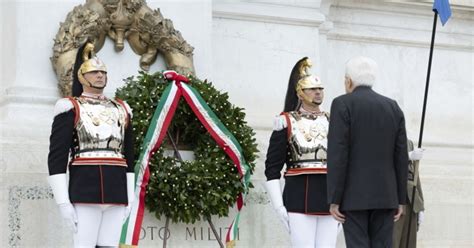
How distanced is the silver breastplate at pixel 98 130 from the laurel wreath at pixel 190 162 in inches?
45.4

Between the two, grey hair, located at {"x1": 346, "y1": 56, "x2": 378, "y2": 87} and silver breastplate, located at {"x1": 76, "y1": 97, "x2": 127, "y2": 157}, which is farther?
silver breastplate, located at {"x1": 76, "y1": 97, "x2": 127, "y2": 157}

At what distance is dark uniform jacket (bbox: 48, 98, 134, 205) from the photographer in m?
7.35

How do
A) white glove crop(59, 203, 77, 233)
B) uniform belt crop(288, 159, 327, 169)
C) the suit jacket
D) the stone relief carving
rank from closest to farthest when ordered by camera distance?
the suit jacket, white glove crop(59, 203, 77, 233), uniform belt crop(288, 159, 327, 169), the stone relief carving

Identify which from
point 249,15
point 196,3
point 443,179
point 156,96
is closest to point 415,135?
point 443,179

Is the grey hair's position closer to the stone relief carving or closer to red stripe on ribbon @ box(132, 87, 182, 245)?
red stripe on ribbon @ box(132, 87, 182, 245)

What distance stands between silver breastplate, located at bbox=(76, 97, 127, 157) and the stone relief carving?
1.87 meters

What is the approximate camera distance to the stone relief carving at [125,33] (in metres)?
9.50

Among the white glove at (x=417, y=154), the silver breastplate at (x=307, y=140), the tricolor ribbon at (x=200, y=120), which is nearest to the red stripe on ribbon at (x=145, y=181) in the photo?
the tricolor ribbon at (x=200, y=120)

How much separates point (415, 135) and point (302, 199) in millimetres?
4654

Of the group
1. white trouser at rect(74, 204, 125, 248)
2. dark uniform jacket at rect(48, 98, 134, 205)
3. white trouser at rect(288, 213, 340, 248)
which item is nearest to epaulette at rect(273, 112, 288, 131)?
white trouser at rect(288, 213, 340, 248)

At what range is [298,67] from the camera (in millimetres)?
8680

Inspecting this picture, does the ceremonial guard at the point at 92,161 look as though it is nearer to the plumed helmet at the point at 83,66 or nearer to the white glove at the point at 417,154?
the plumed helmet at the point at 83,66

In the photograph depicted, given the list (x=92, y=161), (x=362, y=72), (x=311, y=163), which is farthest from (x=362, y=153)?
(x=92, y=161)

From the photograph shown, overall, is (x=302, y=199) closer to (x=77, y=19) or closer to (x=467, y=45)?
(x=77, y=19)
